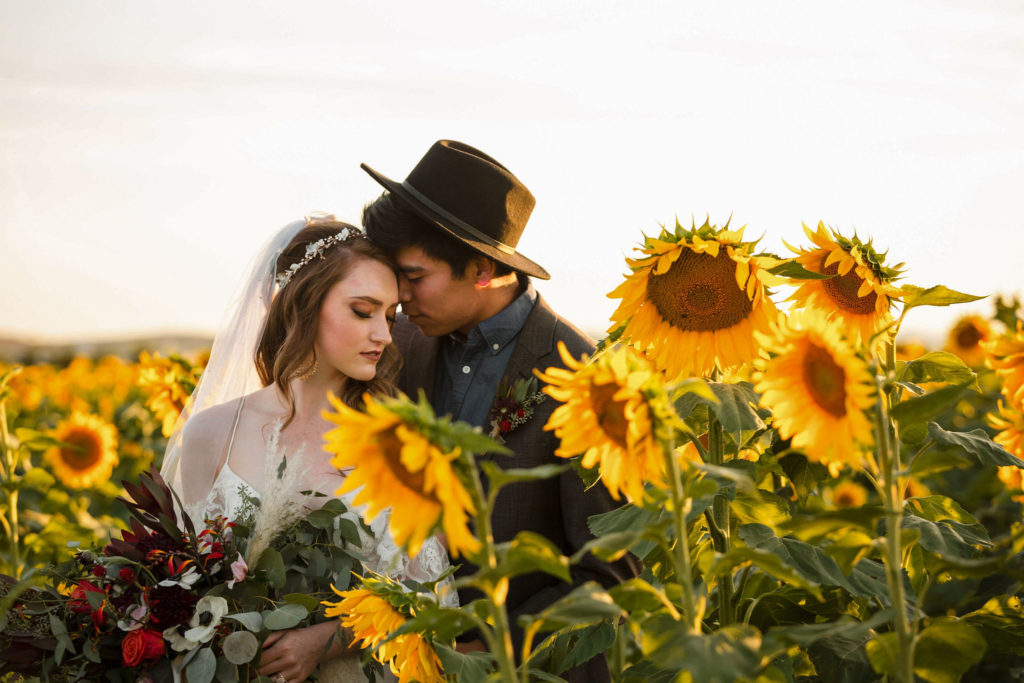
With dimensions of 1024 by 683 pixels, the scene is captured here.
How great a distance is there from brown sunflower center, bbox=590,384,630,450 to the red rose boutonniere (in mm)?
2047

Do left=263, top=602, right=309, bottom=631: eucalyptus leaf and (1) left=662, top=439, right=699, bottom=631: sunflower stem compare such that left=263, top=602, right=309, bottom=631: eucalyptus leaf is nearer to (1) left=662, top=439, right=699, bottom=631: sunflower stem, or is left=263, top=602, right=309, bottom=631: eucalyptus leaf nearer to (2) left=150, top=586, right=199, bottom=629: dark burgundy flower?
(2) left=150, top=586, right=199, bottom=629: dark burgundy flower

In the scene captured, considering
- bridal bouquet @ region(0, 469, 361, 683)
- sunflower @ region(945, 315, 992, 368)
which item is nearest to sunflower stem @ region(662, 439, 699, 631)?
bridal bouquet @ region(0, 469, 361, 683)

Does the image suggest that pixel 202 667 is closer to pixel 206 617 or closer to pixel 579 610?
pixel 206 617

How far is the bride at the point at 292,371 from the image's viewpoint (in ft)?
10.1

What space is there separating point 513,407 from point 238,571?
1378 millimetres

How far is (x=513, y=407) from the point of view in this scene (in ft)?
11.0

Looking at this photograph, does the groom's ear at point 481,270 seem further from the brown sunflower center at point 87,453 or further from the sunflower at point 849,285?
the brown sunflower center at point 87,453

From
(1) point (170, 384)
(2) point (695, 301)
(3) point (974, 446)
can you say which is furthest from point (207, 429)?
(3) point (974, 446)

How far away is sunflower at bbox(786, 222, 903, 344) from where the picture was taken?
1.76m

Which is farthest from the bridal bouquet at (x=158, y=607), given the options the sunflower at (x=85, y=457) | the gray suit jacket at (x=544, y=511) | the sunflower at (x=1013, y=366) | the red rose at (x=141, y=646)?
the sunflower at (x=85, y=457)

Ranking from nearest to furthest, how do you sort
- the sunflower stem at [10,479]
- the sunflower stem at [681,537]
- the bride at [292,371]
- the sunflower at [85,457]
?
the sunflower stem at [681,537] → the bride at [292,371] → the sunflower stem at [10,479] → the sunflower at [85,457]

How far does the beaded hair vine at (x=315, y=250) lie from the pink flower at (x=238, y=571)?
4.50 feet

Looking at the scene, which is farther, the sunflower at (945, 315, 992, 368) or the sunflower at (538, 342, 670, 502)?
the sunflower at (945, 315, 992, 368)

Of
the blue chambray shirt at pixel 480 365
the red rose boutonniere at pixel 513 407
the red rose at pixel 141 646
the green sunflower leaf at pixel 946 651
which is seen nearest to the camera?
the green sunflower leaf at pixel 946 651
